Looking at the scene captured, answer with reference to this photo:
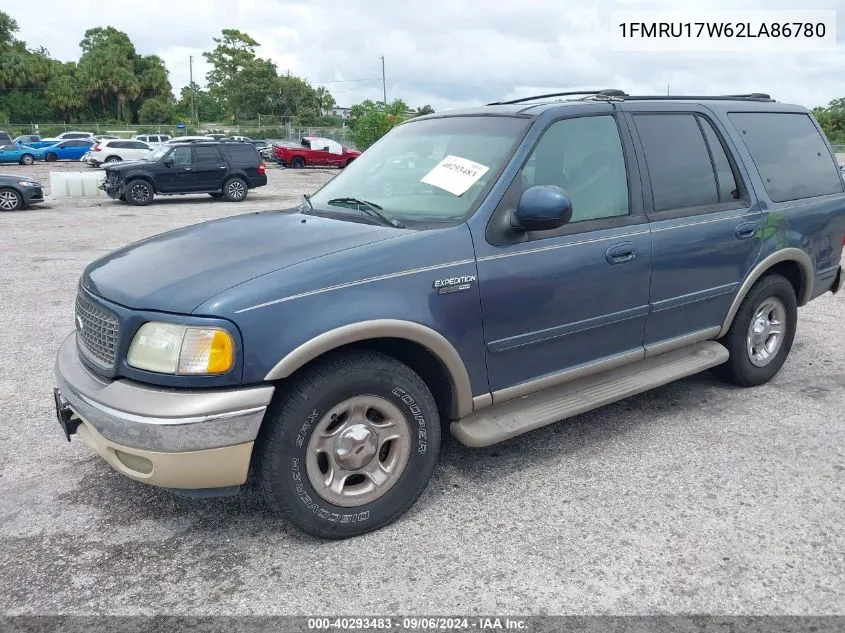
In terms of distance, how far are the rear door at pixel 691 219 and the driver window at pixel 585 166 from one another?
186mm

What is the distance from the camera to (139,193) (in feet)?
60.9

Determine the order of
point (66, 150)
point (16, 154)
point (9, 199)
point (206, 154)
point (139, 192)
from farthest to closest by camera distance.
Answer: point (66, 150) → point (16, 154) → point (206, 154) → point (139, 192) → point (9, 199)

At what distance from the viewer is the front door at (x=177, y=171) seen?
61.6ft

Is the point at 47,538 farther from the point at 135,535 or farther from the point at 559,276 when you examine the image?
the point at 559,276

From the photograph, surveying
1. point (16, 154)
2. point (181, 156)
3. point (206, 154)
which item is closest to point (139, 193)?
point (181, 156)

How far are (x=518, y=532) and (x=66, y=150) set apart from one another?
4100 cm

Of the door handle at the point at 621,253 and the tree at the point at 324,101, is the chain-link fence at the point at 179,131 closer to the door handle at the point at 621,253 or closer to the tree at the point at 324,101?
the tree at the point at 324,101

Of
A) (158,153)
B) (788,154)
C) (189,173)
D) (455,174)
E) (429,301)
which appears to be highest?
(158,153)

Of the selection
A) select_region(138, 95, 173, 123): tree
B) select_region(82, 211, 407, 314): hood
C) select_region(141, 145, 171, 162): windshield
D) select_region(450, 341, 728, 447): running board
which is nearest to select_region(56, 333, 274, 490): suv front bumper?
select_region(82, 211, 407, 314): hood

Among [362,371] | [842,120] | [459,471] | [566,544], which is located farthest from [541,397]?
[842,120]

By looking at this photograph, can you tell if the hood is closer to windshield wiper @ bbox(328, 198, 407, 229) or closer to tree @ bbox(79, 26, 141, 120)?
windshield wiper @ bbox(328, 198, 407, 229)

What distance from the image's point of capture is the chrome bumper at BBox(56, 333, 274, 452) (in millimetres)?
2605

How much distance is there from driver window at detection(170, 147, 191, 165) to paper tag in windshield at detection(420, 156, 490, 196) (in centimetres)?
1693

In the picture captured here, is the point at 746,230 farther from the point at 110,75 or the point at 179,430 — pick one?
the point at 110,75
